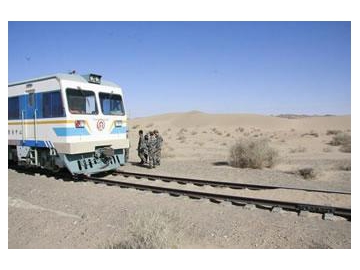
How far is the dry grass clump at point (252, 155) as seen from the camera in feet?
→ 49.5

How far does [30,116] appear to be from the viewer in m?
12.3

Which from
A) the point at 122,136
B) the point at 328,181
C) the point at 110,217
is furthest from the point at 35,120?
the point at 328,181

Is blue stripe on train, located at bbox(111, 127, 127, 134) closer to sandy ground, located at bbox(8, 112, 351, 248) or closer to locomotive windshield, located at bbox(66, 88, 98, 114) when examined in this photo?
locomotive windshield, located at bbox(66, 88, 98, 114)

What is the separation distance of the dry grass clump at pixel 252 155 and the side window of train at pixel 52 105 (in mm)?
8016

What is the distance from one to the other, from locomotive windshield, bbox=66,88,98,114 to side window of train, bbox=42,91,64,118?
0.31 metres

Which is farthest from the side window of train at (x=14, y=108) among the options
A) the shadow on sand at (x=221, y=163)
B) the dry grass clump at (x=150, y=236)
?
the dry grass clump at (x=150, y=236)

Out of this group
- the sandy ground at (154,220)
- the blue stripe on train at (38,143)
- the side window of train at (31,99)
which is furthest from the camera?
the side window of train at (31,99)

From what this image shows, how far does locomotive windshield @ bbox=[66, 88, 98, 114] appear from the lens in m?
10.9

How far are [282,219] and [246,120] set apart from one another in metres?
79.8

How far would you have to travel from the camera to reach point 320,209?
7750 mm

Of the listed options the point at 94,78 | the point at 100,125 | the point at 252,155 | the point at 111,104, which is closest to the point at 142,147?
→ the point at 111,104

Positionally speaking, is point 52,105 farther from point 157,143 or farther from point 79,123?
point 157,143

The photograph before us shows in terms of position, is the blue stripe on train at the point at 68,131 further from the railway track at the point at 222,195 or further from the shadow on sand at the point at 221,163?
the shadow on sand at the point at 221,163

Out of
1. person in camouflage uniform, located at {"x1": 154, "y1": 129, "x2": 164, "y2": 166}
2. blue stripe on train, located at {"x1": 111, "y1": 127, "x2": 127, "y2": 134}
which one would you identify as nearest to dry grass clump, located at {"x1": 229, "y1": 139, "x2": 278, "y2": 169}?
person in camouflage uniform, located at {"x1": 154, "y1": 129, "x2": 164, "y2": 166}
